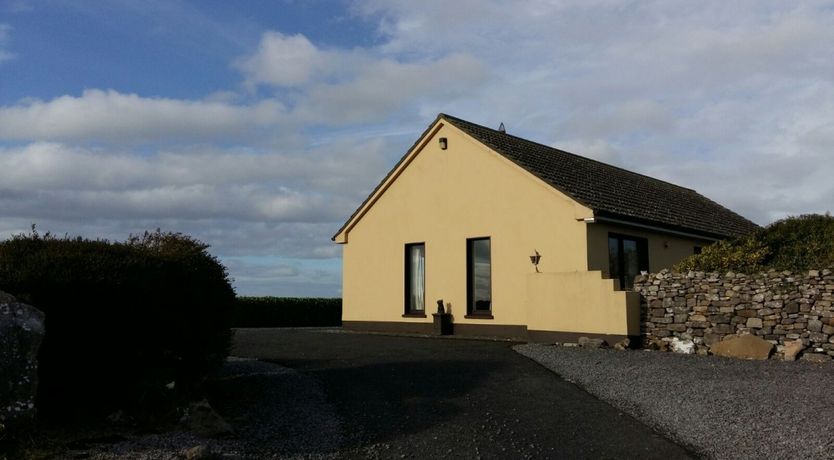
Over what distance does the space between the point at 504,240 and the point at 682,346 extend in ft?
19.1

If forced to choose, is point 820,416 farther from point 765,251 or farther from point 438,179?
point 438,179

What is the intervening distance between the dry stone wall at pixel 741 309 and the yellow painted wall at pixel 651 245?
5.08ft

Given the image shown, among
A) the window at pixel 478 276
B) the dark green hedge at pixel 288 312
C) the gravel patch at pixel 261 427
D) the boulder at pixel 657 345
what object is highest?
the window at pixel 478 276

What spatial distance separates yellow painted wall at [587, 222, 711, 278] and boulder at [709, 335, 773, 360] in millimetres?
2983

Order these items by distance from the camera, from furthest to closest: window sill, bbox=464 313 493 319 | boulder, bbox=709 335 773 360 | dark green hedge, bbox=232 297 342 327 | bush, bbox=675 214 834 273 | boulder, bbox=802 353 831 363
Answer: dark green hedge, bbox=232 297 342 327 < window sill, bbox=464 313 493 319 < bush, bbox=675 214 834 273 < boulder, bbox=709 335 773 360 < boulder, bbox=802 353 831 363

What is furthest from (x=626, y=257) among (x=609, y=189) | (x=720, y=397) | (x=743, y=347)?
(x=720, y=397)

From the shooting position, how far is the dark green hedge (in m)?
28.1

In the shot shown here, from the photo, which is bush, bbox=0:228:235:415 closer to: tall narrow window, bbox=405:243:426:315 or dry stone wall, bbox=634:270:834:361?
dry stone wall, bbox=634:270:834:361

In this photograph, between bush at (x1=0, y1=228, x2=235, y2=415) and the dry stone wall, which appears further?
the dry stone wall

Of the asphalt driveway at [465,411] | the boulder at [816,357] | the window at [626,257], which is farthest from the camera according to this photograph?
the window at [626,257]

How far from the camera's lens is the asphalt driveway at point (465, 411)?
23.6 ft

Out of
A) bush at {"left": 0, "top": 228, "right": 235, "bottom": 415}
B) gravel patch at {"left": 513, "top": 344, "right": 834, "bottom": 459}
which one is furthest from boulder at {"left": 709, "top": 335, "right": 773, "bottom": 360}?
bush at {"left": 0, "top": 228, "right": 235, "bottom": 415}

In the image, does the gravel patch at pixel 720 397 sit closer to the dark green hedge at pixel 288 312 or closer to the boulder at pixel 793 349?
the boulder at pixel 793 349

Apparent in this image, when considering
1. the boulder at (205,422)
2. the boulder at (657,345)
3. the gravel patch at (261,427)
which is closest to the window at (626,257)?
the boulder at (657,345)
